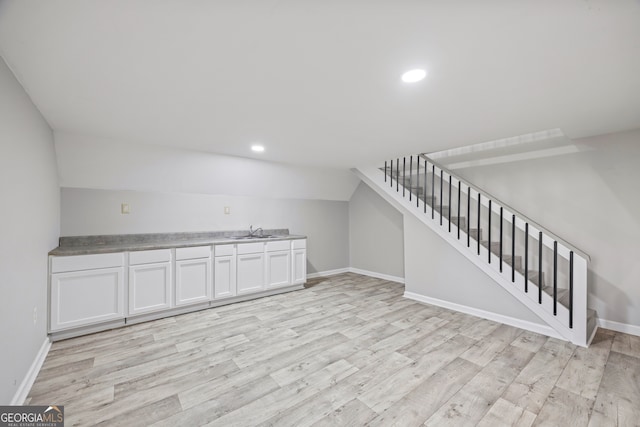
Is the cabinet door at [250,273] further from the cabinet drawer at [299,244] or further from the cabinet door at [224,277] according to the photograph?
the cabinet drawer at [299,244]

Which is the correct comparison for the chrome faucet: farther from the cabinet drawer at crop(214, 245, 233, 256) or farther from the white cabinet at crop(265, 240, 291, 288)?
the cabinet drawer at crop(214, 245, 233, 256)

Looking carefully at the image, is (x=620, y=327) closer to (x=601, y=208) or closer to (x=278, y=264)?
(x=601, y=208)

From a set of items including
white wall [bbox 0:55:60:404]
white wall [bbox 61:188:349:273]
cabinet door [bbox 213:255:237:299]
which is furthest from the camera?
cabinet door [bbox 213:255:237:299]

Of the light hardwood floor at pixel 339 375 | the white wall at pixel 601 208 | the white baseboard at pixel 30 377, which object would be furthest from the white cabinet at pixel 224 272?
the white wall at pixel 601 208

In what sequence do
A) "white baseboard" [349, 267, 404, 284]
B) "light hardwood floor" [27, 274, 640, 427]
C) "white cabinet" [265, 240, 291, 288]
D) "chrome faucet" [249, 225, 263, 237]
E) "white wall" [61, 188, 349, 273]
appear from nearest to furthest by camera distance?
"light hardwood floor" [27, 274, 640, 427] → "white wall" [61, 188, 349, 273] → "white cabinet" [265, 240, 291, 288] → "chrome faucet" [249, 225, 263, 237] → "white baseboard" [349, 267, 404, 284]

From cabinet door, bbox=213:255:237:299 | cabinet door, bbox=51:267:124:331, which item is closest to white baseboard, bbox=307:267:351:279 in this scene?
cabinet door, bbox=213:255:237:299

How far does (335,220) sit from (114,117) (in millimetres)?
4293

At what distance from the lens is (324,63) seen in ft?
5.24

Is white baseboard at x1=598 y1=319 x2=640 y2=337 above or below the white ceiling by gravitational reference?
below

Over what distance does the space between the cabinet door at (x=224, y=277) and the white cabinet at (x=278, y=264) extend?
1.79 feet

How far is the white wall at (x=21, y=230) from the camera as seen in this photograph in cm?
160

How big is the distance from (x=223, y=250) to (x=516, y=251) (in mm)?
4073

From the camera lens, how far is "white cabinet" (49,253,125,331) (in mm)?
2646

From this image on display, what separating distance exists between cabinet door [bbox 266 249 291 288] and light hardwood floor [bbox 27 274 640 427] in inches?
40.3
